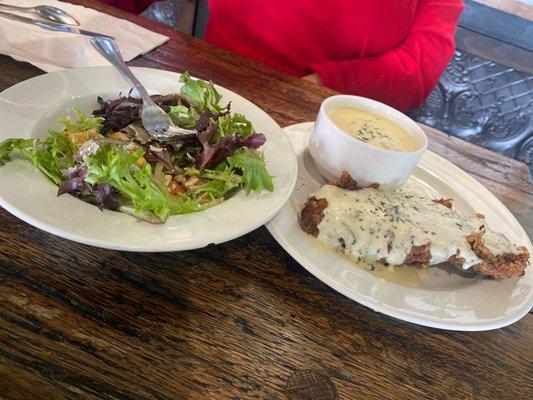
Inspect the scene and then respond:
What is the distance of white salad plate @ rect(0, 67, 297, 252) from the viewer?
2.51 ft

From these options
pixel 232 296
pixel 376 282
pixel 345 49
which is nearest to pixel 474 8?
pixel 345 49

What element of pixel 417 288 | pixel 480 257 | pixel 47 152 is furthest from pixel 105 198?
pixel 480 257

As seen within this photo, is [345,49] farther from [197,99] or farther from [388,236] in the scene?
[388,236]

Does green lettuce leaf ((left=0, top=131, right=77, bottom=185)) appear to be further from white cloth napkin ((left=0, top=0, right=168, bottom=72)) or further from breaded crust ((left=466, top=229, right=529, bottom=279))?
breaded crust ((left=466, top=229, right=529, bottom=279))

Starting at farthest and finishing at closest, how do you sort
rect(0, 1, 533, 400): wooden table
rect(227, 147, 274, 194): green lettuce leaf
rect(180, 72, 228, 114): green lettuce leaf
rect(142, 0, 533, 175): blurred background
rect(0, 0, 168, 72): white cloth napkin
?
rect(142, 0, 533, 175): blurred background → rect(0, 0, 168, 72): white cloth napkin → rect(180, 72, 228, 114): green lettuce leaf → rect(227, 147, 274, 194): green lettuce leaf → rect(0, 1, 533, 400): wooden table

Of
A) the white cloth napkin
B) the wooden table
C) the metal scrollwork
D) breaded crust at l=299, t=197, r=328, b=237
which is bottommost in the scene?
the metal scrollwork

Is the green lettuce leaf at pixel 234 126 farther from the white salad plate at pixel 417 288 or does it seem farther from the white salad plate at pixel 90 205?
the white salad plate at pixel 417 288

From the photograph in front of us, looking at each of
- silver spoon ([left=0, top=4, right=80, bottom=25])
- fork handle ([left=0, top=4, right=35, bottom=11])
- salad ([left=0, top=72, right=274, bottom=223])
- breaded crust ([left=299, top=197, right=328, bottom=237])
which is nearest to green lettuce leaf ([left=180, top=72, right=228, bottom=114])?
salad ([left=0, top=72, right=274, bottom=223])

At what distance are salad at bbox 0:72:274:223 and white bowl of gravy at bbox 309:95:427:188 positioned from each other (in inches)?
6.8

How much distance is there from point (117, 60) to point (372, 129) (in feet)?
2.24

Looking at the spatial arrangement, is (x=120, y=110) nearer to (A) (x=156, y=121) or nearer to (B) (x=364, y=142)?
(A) (x=156, y=121)

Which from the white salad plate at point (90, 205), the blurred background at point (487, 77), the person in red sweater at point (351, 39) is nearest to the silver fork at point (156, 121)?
the white salad plate at point (90, 205)

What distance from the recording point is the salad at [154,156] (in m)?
0.86

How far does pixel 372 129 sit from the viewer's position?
49.8 inches
